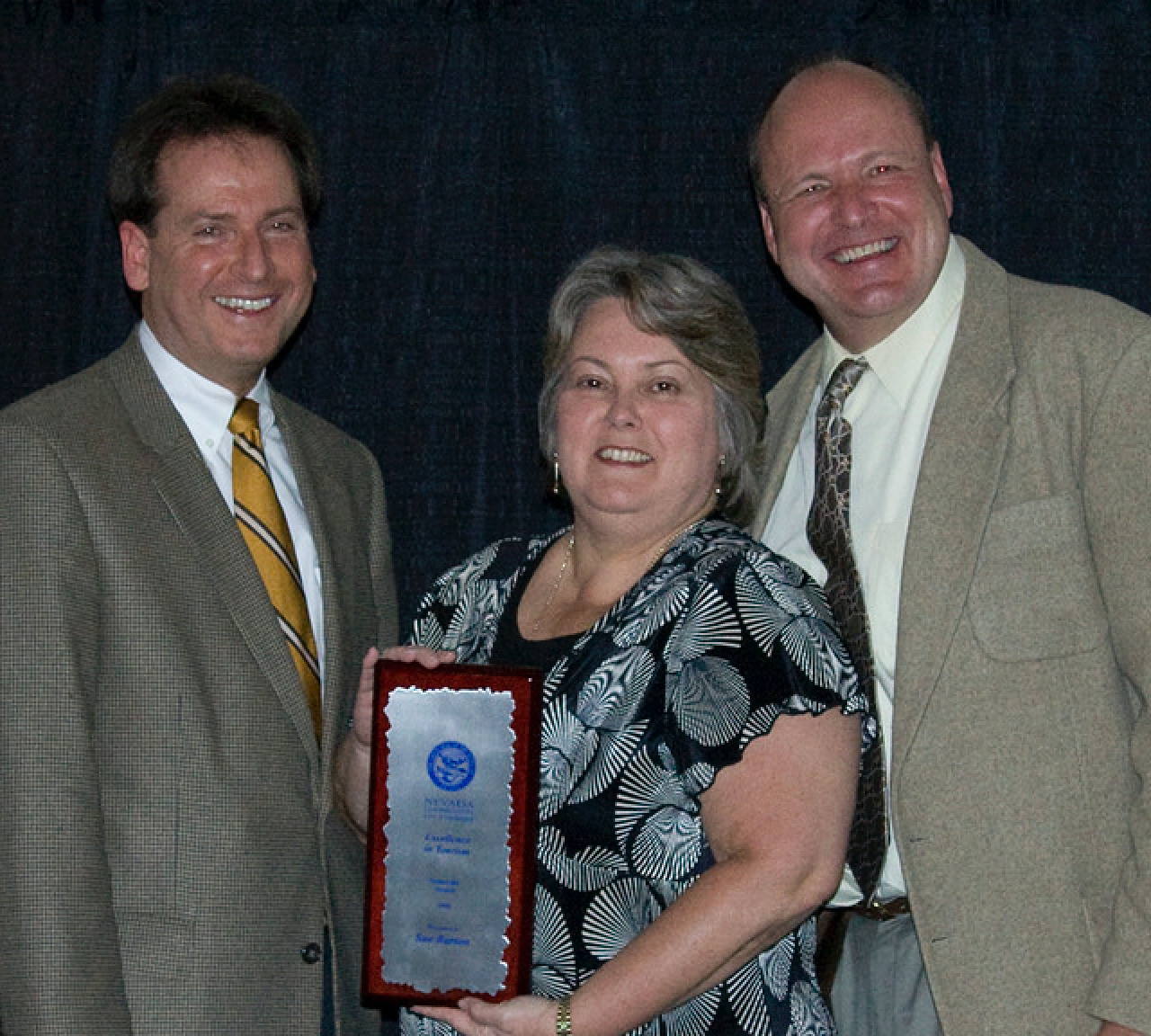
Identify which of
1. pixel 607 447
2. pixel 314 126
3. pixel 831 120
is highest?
pixel 314 126

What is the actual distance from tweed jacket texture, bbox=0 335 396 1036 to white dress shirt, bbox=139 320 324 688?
5 centimetres

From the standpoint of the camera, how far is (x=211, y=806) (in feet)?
6.78

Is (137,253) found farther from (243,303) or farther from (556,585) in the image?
(556,585)

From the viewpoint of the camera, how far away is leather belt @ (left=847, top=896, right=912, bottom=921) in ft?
6.84

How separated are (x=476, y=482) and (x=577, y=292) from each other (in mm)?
969

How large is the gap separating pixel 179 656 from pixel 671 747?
0.73m

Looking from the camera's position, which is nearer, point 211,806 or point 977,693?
point 977,693

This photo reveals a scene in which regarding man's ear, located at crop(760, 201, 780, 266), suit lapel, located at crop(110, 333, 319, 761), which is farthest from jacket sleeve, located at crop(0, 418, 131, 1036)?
man's ear, located at crop(760, 201, 780, 266)

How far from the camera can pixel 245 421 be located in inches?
91.7

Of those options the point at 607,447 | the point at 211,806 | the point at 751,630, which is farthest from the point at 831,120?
the point at 211,806

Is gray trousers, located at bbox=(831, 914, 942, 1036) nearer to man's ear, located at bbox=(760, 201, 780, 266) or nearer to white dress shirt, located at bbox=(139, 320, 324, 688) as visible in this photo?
white dress shirt, located at bbox=(139, 320, 324, 688)

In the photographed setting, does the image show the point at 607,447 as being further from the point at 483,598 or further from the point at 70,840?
the point at 70,840

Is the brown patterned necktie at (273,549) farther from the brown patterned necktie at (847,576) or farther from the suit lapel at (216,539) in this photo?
the brown patterned necktie at (847,576)

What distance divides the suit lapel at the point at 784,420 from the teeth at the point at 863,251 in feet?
0.85
